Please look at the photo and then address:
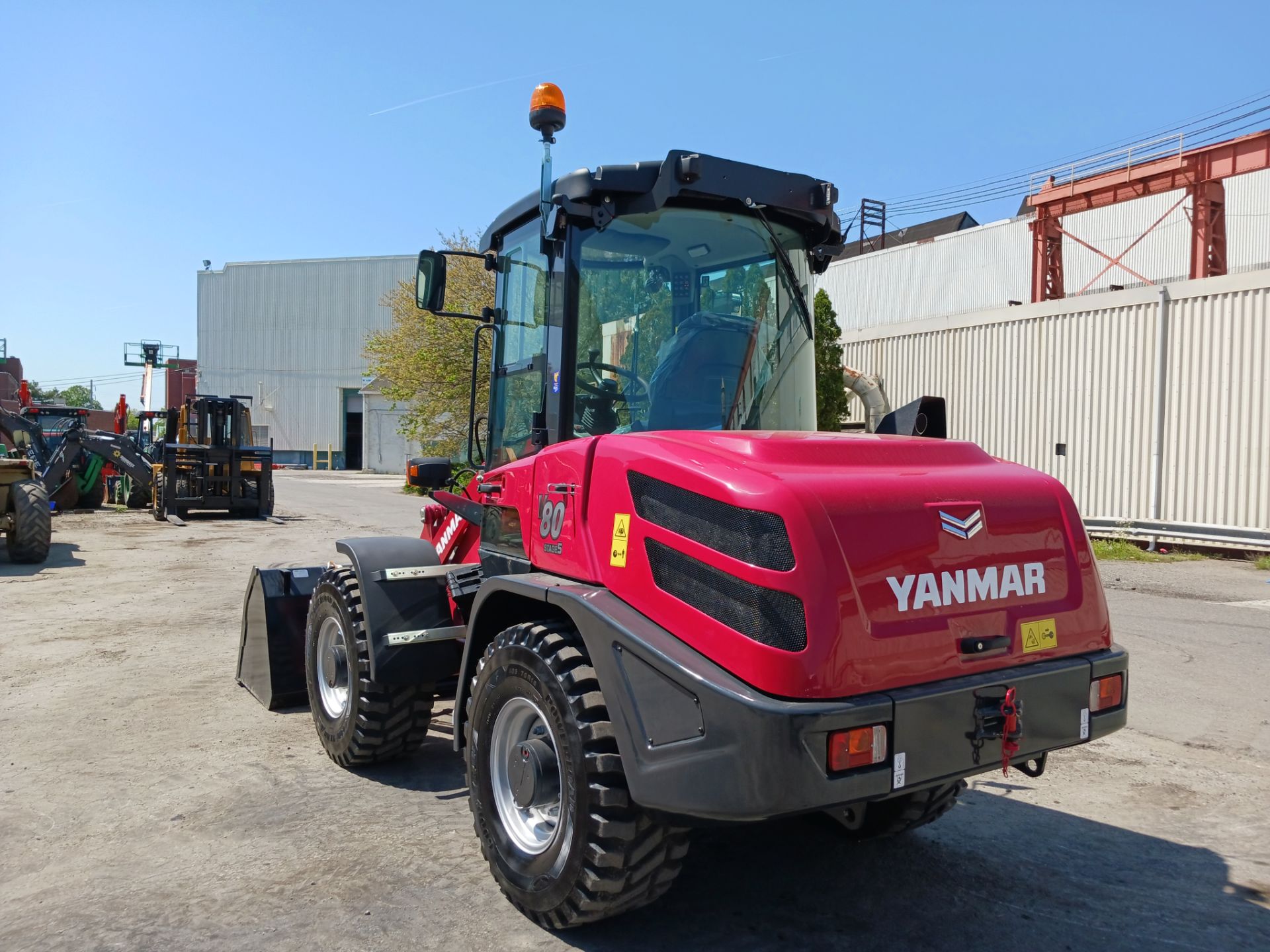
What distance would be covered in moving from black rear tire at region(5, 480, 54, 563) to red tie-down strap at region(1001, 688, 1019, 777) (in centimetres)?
1343

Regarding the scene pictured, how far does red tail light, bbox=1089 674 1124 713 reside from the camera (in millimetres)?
3109

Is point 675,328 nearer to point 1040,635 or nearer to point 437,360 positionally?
point 1040,635

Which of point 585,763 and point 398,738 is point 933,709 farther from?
point 398,738

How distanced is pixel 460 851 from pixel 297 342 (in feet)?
187

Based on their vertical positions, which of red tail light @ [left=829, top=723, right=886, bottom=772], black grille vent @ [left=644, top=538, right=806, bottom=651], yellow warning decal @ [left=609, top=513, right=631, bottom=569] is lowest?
red tail light @ [left=829, top=723, right=886, bottom=772]

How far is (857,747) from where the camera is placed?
2.60m

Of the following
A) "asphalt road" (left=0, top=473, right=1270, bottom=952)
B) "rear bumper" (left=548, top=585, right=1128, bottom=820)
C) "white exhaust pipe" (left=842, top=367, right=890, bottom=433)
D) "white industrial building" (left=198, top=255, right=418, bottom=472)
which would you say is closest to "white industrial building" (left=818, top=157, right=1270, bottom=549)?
"white exhaust pipe" (left=842, top=367, right=890, bottom=433)

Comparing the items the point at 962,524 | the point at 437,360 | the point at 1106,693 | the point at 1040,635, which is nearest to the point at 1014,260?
the point at 437,360

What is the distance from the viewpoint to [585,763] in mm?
2926

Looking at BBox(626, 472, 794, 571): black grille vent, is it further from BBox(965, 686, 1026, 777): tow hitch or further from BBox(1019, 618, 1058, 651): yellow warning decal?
BBox(1019, 618, 1058, 651): yellow warning decal

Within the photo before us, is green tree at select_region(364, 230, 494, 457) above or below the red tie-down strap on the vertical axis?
above

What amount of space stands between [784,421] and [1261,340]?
41.7 ft

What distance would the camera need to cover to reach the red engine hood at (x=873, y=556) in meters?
2.64

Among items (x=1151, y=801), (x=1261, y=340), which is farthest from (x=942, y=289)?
(x=1151, y=801)
